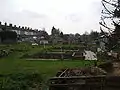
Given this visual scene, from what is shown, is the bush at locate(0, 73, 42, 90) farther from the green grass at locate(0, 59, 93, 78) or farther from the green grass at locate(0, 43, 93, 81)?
the green grass at locate(0, 59, 93, 78)

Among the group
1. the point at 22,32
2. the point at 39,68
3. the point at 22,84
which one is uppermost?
the point at 22,32

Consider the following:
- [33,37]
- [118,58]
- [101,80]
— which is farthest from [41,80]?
[33,37]

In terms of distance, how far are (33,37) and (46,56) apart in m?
84.6


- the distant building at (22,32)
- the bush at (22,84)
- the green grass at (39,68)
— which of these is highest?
the distant building at (22,32)

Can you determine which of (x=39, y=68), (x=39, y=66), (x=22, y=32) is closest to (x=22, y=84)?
(x=39, y=68)

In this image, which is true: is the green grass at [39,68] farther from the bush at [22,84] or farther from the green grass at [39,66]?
the bush at [22,84]

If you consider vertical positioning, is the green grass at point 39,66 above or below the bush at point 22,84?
above

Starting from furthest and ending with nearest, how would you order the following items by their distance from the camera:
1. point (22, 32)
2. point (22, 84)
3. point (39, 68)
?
point (22, 32) < point (39, 68) < point (22, 84)

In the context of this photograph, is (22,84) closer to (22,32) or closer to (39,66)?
(39,66)

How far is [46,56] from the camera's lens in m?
34.9

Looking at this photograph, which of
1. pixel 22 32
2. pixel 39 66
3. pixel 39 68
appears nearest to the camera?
pixel 39 68

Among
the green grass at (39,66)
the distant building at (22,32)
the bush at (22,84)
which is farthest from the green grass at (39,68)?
the distant building at (22,32)

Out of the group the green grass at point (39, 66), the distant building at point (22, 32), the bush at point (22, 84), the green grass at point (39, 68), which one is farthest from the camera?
the distant building at point (22, 32)

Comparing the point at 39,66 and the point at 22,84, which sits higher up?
the point at 39,66
